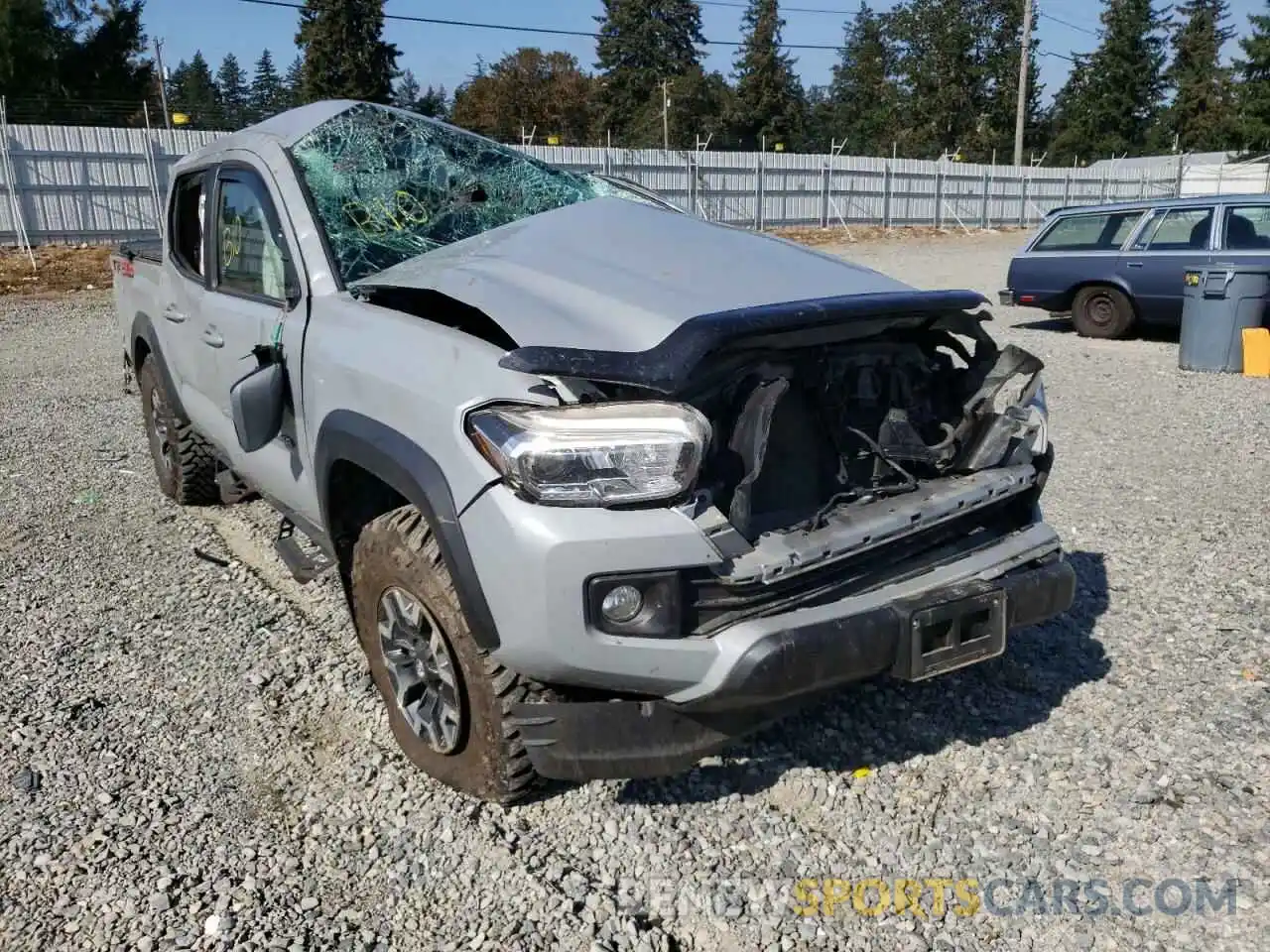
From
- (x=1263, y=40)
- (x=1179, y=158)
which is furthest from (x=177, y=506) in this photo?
(x=1263, y=40)

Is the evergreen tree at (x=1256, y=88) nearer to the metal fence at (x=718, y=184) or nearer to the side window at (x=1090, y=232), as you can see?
the metal fence at (x=718, y=184)

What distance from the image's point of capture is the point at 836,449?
295 centimetres

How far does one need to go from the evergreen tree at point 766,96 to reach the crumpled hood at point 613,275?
205 ft

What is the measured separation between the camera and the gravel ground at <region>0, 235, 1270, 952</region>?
8.04 ft

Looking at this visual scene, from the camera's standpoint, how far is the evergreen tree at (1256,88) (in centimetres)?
5297

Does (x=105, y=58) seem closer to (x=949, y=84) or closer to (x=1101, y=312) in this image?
(x=1101, y=312)

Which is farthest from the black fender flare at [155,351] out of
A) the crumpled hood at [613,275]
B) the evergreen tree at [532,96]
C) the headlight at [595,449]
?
the evergreen tree at [532,96]

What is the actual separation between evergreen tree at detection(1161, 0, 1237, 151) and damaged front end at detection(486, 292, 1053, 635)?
221ft

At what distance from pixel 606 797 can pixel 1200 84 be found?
80.0 metres

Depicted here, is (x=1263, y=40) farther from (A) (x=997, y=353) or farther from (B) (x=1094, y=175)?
(A) (x=997, y=353)

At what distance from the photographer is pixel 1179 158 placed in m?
43.2

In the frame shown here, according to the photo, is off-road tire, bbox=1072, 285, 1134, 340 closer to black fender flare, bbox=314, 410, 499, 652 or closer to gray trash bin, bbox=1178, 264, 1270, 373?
gray trash bin, bbox=1178, 264, 1270, 373

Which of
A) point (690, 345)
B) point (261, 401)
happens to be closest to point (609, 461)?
point (690, 345)

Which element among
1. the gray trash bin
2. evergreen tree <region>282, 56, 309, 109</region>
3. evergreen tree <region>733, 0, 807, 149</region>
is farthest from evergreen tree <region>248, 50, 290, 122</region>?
the gray trash bin
